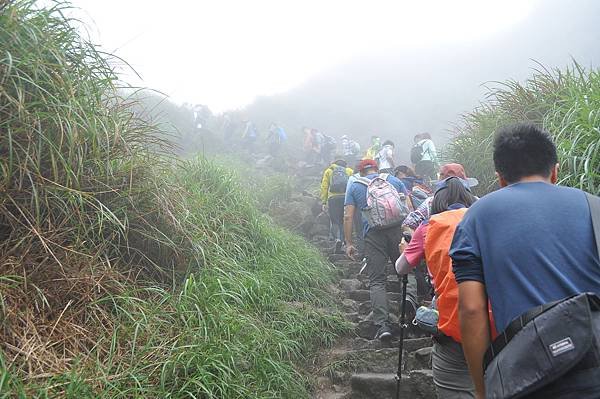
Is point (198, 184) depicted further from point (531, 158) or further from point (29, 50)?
point (531, 158)

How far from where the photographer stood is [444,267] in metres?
2.40

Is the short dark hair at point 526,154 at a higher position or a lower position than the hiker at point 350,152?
higher

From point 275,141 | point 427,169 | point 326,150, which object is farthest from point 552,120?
point 275,141

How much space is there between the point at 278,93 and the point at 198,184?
24357 mm

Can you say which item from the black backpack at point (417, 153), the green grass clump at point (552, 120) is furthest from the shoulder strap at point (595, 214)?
the black backpack at point (417, 153)

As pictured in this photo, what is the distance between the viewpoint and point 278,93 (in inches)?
1156

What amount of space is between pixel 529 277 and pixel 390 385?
2270 mm

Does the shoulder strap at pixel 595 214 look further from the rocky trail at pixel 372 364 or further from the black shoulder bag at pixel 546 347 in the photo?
the rocky trail at pixel 372 364

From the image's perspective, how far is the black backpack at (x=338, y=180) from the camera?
319 inches

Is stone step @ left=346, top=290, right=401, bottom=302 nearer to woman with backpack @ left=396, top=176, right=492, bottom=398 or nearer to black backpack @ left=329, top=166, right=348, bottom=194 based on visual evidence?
black backpack @ left=329, top=166, right=348, bottom=194

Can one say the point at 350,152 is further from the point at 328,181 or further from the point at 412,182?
the point at 412,182

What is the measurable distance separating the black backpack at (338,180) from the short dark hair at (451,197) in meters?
5.18

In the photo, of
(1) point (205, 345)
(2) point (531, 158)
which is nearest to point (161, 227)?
(1) point (205, 345)

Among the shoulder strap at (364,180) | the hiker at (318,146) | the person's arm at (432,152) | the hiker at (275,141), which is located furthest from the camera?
the hiker at (275,141)
